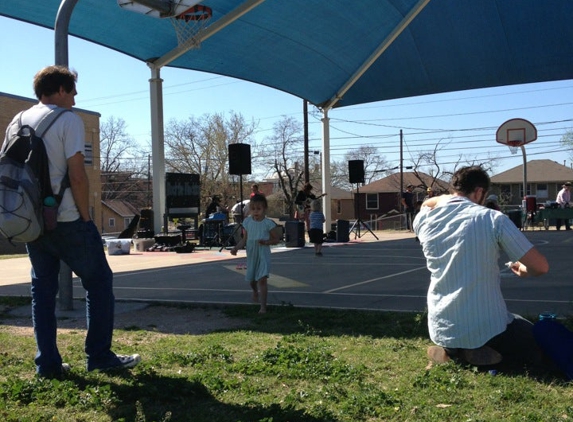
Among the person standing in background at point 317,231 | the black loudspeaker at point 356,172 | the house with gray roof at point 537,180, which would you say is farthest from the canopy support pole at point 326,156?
the house with gray roof at point 537,180

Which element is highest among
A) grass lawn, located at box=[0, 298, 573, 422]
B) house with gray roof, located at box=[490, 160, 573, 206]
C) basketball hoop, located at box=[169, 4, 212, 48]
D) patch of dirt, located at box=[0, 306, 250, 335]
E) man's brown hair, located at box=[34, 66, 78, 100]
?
basketball hoop, located at box=[169, 4, 212, 48]

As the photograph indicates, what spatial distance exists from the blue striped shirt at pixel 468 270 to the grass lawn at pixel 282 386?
27 centimetres

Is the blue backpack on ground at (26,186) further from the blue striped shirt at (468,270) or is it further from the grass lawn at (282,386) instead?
the blue striped shirt at (468,270)

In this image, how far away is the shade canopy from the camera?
17.6 metres

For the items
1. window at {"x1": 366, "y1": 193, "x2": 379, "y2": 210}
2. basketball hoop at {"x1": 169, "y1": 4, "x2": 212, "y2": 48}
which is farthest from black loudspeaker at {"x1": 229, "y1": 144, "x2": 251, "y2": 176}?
window at {"x1": 366, "y1": 193, "x2": 379, "y2": 210}

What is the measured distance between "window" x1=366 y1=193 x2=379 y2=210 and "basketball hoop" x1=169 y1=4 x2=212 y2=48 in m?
55.8

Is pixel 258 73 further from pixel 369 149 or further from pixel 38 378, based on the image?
pixel 369 149

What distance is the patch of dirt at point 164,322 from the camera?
20.5 ft

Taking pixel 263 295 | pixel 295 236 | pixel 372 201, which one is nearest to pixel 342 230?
pixel 295 236

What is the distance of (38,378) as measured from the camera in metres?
4.14

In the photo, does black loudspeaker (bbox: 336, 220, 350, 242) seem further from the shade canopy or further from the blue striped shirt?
the blue striped shirt

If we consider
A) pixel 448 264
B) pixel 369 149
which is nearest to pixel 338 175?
pixel 369 149

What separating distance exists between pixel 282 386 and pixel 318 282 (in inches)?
234

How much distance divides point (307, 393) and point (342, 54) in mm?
19153
